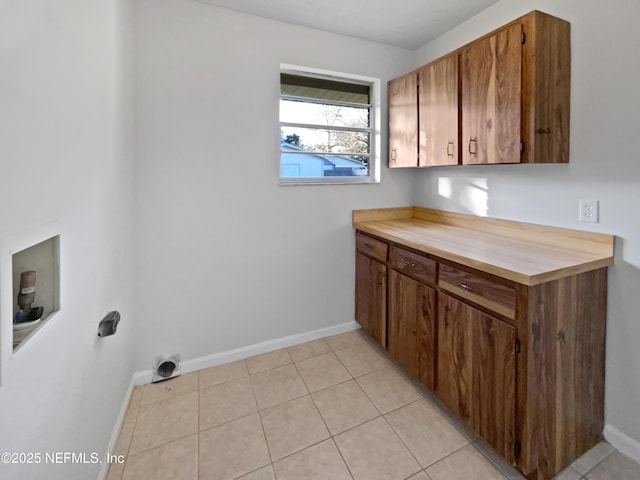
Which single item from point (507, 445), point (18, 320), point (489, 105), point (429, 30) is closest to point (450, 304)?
point (507, 445)

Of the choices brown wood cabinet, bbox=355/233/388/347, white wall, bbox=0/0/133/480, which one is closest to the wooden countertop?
brown wood cabinet, bbox=355/233/388/347

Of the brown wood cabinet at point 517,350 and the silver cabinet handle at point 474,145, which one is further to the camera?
the silver cabinet handle at point 474,145

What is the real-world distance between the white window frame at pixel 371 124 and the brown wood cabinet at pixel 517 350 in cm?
93

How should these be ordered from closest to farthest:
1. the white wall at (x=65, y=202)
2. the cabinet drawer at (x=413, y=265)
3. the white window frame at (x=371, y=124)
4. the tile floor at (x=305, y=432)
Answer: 1. the white wall at (x=65, y=202)
2. the tile floor at (x=305, y=432)
3. the cabinet drawer at (x=413, y=265)
4. the white window frame at (x=371, y=124)


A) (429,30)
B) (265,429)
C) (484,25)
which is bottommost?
(265,429)

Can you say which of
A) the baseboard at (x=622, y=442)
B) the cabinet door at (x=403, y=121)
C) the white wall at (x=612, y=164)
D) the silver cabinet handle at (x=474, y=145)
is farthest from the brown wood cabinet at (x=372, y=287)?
the baseboard at (x=622, y=442)

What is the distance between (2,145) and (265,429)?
1666 mm

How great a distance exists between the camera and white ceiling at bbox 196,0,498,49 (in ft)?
6.81

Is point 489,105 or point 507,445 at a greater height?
point 489,105

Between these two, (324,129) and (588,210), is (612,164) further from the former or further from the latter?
(324,129)

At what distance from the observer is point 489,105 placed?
5.83ft

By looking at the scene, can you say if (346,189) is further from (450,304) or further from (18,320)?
(18,320)

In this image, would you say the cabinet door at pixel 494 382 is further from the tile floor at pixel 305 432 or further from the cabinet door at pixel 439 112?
the cabinet door at pixel 439 112

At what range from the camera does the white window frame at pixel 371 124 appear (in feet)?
8.00
